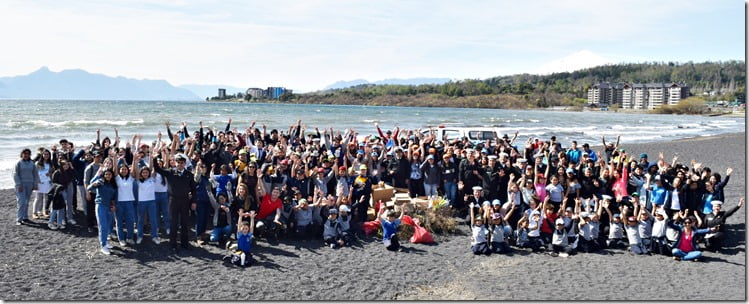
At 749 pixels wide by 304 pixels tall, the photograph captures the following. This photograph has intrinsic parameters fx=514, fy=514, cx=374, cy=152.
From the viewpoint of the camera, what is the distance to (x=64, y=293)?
24.7 feet

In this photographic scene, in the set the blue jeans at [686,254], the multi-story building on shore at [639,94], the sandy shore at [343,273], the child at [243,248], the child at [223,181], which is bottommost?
the sandy shore at [343,273]

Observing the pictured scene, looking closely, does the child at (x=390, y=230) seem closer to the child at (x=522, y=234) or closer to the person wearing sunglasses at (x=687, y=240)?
the child at (x=522, y=234)

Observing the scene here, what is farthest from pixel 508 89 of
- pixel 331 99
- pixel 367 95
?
pixel 331 99

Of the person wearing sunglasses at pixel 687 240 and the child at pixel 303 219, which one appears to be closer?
the person wearing sunglasses at pixel 687 240

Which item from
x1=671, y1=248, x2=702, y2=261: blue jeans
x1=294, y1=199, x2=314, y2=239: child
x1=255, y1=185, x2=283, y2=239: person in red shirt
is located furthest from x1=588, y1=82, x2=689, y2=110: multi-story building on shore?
x1=255, y1=185, x2=283, y2=239: person in red shirt

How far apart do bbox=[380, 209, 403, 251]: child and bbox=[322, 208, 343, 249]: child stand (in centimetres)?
89

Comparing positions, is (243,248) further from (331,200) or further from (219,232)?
(331,200)

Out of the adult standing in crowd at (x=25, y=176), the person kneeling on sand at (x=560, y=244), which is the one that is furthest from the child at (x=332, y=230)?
the adult standing in crowd at (x=25, y=176)

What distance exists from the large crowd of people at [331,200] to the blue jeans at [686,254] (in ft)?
0.06

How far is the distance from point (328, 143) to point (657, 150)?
24.3 metres

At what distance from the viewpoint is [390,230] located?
33.6 ft

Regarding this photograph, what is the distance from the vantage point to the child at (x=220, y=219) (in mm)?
9773

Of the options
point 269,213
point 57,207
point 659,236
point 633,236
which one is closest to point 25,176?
point 57,207

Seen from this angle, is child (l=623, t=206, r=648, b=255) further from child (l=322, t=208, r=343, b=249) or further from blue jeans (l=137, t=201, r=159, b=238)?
blue jeans (l=137, t=201, r=159, b=238)
